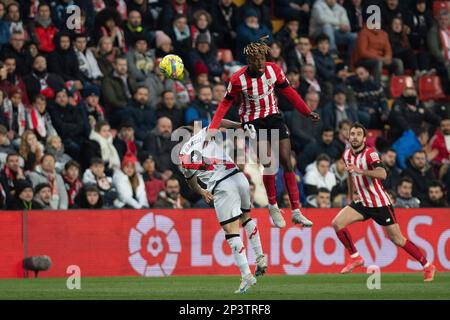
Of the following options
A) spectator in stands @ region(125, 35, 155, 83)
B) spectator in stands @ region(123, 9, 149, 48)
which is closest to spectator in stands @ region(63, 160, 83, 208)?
spectator in stands @ region(125, 35, 155, 83)

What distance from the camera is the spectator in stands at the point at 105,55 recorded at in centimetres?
2358

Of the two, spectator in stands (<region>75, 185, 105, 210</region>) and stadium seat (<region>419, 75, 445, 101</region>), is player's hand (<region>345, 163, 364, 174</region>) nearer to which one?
spectator in stands (<region>75, 185, 105, 210</region>)

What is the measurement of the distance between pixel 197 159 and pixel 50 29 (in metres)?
8.00

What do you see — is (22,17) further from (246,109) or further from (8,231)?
(246,109)

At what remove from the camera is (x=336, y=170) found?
2352 centimetres

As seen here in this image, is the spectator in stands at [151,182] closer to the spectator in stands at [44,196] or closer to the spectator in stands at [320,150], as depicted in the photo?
the spectator in stands at [44,196]

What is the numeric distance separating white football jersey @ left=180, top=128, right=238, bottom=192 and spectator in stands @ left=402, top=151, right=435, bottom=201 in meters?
7.56

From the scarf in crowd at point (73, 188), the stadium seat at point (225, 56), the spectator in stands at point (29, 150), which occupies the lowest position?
the scarf in crowd at point (73, 188)

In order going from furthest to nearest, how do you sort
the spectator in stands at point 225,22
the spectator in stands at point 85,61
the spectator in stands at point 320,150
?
the spectator in stands at point 225,22 < the spectator in stands at point 320,150 < the spectator in stands at point 85,61

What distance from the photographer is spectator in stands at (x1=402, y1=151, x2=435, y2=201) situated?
23.6 metres

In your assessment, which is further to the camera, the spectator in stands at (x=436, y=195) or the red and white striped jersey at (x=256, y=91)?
the spectator in stands at (x=436, y=195)

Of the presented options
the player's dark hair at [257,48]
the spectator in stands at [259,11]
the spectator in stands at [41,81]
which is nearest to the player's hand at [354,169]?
the player's dark hair at [257,48]

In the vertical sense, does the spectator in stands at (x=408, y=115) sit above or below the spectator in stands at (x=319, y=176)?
above

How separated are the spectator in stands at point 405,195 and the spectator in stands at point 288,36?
4.54 m
